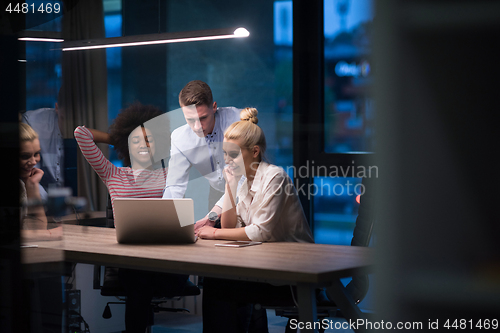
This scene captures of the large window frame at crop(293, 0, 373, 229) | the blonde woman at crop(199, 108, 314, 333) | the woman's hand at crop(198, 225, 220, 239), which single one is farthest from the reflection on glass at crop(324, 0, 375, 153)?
the woman's hand at crop(198, 225, 220, 239)

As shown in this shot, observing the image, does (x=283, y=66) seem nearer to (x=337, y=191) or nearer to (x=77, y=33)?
(x=337, y=191)

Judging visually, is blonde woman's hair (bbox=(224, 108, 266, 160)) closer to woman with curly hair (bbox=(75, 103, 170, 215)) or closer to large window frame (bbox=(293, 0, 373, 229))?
woman with curly hair (bbox=(75, 103, 170, 215))

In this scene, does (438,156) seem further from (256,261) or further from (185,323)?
(185,323)

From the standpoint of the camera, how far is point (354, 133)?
3.94m

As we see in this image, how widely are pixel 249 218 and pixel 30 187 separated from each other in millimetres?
1502

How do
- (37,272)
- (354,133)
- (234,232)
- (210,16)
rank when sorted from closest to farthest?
(37,272) → (234,232) → (354,133) → (210,16)

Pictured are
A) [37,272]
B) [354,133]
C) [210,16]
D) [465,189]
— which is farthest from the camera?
[210,16]

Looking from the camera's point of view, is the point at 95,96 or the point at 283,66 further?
the point at 95,96

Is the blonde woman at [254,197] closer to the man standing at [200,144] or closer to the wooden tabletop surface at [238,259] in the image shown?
the wooden tabletop surface at [238,259]

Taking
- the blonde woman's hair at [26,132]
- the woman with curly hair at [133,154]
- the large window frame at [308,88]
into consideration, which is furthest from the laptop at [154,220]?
the large window frame at [308,88]

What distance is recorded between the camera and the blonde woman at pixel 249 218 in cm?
209

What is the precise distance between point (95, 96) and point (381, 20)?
15.7ft

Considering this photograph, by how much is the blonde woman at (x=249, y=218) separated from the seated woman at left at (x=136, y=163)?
1.59 feet

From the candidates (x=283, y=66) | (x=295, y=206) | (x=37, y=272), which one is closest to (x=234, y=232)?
(x=295, y=206)
